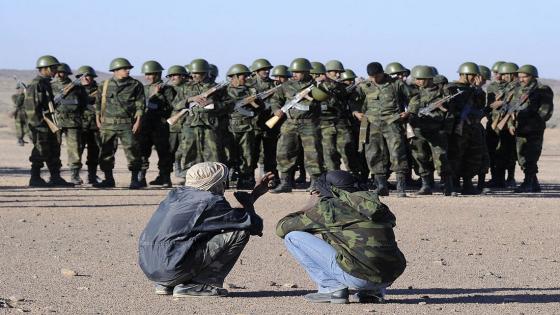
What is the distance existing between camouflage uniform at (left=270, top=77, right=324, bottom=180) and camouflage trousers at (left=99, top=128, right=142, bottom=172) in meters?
2.06

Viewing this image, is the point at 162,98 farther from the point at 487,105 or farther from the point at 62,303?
the point at 62,303

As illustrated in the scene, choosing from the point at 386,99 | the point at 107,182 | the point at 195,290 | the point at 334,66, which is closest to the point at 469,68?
the point at 386,99

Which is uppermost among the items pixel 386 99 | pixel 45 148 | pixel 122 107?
pixel 386 99

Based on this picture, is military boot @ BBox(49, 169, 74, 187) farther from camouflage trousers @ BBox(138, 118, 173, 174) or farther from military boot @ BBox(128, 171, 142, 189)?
camouflage trousers @ BBox(138, 118, 173, 174)

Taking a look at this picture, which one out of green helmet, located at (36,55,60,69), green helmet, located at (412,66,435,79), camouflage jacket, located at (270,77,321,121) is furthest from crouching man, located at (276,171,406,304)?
green helmet, located at (36,55,60,69)

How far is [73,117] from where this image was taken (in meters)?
21.1

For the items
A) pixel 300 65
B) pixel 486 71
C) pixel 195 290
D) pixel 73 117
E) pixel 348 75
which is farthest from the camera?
pixel 486 71

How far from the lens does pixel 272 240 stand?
558 inches

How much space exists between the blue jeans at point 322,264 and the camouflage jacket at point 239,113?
11221 millimetres

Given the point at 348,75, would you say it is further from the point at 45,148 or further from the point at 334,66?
the point at 45,148

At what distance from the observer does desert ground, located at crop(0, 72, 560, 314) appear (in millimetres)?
9680

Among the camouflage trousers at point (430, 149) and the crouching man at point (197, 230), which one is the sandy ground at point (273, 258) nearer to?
the crouching man at point (197, 230)

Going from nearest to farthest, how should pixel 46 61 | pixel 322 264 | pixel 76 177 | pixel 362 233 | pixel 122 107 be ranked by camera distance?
pixel 362 233
pixel 322 264
pixel 122 107
pixel 46 61
pixel 76 177

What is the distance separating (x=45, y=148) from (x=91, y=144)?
86cm
